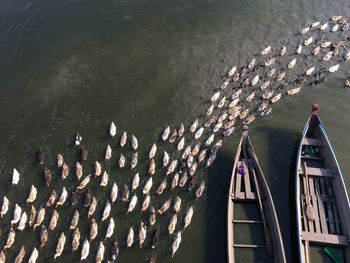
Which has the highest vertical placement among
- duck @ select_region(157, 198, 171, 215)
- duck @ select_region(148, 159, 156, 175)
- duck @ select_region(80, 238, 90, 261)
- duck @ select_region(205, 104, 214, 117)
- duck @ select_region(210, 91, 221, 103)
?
duck @ select_region(210, 91, 221, 103)

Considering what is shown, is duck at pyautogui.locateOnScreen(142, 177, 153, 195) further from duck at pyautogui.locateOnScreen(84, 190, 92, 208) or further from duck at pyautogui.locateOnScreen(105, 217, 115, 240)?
duck at pyautogui.locateOnScreen(84, 190, 92, 208)

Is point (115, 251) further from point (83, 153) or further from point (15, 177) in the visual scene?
point (15, 177)

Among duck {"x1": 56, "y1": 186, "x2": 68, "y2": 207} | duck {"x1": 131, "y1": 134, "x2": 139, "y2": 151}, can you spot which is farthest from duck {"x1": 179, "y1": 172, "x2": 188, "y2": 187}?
duck {"x1": 56, "y1": 186, "x2": 68, "y2": 207}

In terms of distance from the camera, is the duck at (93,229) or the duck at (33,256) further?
the duck at (93,229)

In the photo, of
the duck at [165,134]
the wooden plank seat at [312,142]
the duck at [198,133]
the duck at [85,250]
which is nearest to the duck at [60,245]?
the duck at [85,250]

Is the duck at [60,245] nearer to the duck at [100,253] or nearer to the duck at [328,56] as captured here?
the duck at [100,253]

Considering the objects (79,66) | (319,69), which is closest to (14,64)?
(79,66)
